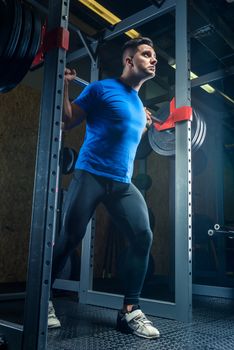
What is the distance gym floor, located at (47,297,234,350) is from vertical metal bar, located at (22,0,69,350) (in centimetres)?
41

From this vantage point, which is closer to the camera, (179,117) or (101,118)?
(101,118)

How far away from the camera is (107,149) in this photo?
1911 millimetres

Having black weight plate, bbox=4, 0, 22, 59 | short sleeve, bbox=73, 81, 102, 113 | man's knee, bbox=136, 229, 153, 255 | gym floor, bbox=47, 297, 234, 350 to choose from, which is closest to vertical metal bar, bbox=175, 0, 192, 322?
gym floor, bbox=47, 297, 234, 350

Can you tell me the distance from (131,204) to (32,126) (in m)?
2.71

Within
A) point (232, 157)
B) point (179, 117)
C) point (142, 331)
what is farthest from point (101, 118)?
point (232, 157)

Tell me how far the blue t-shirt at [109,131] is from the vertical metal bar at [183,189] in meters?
0.50

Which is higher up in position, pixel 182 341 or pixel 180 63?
pixel 180 63

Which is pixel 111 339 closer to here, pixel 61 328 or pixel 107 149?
pixel 61 328

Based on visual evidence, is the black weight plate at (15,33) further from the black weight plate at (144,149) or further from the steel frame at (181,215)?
the black weight plate at (144,149)

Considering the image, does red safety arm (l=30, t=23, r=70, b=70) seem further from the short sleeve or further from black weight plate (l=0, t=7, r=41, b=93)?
the short sleeve

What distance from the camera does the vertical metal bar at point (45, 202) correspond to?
118 cm

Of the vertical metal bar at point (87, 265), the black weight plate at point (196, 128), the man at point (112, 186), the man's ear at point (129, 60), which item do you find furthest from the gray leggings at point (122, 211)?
the black weight plate at point (196, 128)

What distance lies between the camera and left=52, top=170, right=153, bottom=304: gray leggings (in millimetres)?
1805

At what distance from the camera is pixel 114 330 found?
1.89 metres
